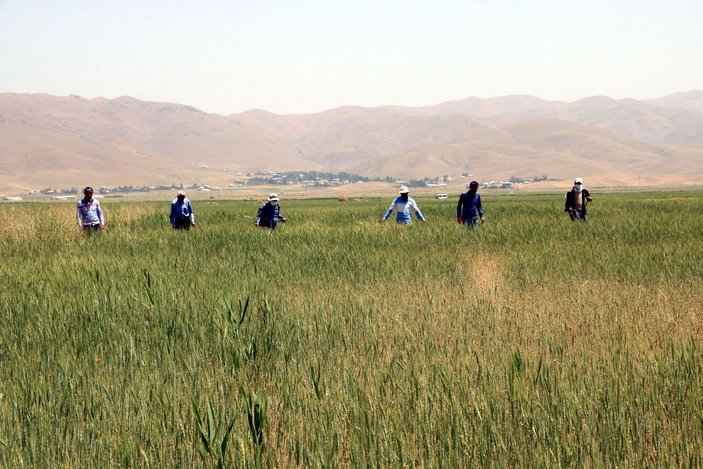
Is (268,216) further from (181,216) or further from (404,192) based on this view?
Result: (404,192)

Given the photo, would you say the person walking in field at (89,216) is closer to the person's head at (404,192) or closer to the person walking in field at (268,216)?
the person walking in field at (268,216)

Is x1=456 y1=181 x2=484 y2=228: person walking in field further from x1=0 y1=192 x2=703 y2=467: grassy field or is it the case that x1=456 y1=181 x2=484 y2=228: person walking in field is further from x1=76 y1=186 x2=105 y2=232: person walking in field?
x1=76 y1=186 x2=105 y2=232: person walking in field

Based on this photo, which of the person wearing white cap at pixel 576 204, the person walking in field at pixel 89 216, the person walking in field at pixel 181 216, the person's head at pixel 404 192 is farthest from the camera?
the person wearing white cap at pixel 576 204

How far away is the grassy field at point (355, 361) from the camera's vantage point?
382cm

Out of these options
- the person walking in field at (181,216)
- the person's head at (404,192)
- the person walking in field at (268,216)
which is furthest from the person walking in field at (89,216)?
the person's head at (404,192)

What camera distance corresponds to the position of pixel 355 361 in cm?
562

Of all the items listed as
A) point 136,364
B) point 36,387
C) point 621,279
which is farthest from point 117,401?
point 621,279

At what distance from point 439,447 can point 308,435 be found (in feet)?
2.33

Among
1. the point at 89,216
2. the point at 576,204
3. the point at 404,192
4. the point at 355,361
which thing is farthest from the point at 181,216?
the point at 355,361

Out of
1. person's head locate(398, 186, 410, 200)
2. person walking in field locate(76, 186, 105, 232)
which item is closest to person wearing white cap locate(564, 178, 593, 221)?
person's head locate(398, 186, 410, 200)

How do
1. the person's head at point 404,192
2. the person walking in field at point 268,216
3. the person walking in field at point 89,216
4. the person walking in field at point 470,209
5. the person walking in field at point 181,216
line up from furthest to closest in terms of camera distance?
the person walking in field at point 181,216, the person walking in field at point 268,216, the person walking in field at point 470,209, the person walking in field at point 89,216, the person's head at point 404,192

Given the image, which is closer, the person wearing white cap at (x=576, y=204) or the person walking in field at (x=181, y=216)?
the person walking in field at (x=181, y=216)

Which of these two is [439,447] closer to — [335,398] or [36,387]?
[335,398]

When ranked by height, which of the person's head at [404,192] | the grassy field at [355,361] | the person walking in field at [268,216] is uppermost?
the person's head at [404,192]
